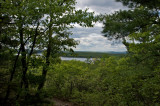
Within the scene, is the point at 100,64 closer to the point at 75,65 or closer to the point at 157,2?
the point at 75,65

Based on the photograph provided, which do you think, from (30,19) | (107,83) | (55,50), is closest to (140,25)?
(107,83)

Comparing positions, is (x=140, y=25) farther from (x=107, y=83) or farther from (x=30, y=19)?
(x=30, y=19)

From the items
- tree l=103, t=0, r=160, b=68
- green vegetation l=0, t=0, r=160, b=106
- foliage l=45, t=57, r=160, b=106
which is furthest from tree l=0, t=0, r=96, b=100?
tree l=103, t=0, r=160, b=68

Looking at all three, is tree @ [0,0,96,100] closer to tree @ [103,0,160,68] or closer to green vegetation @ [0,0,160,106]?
green vegetation @ [0,0,160,106]

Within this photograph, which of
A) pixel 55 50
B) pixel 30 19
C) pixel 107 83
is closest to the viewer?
pixel 30 19

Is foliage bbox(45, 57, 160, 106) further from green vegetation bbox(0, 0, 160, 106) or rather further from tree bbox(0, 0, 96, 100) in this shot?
tree bbox(0, 0, 96, 100)

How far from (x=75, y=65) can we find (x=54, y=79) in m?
2.61

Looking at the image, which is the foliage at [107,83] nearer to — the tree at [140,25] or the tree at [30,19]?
the tree at [140,25]

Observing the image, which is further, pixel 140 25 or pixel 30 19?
pixel 140 25

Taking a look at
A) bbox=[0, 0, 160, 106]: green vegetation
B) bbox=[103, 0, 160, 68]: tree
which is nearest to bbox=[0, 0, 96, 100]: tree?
bbox=[0, 0, 160, 106]: green vegetation

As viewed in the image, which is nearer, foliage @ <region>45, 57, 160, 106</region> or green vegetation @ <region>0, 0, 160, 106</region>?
green vegetation @ <region>0, 0, 160, 106</region>

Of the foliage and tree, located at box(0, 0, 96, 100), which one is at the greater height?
tree, located at box(0, 0, 96, 100)

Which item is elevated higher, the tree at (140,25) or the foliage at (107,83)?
the tree at (140,25)

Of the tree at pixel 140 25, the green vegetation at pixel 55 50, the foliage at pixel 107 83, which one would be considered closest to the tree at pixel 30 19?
the green vegetation at pixel 55 50
